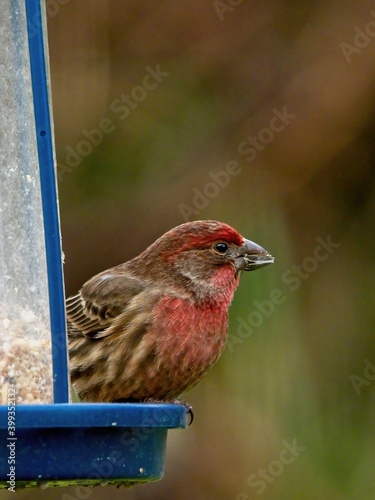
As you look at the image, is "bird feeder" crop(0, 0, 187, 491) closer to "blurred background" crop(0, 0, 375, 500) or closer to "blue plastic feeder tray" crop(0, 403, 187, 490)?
"blue plastic feeder tray" crop(0, 403, 187, 490)

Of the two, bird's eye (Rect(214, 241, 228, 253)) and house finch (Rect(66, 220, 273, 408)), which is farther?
bird's eye (Rect(214, 241, 228, 253))

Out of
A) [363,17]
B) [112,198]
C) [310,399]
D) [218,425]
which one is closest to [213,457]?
[218,425]

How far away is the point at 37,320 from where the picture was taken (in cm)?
512

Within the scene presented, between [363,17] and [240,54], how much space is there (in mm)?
1137

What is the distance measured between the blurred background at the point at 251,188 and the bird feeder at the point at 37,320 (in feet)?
12.6

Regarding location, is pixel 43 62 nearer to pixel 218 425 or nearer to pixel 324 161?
pixel 218 425

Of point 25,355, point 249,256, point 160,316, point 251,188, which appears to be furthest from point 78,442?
point 251,188

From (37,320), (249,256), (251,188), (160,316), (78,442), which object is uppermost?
(251,188)

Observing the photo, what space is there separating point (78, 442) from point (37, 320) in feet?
2.25

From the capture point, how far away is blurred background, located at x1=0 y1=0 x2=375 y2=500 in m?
9.23

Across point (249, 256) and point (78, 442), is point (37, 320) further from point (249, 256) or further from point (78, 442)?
point (249, 256)

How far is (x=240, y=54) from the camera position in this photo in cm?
1070

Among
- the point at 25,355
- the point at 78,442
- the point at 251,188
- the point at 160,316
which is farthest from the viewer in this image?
the point at 251,188

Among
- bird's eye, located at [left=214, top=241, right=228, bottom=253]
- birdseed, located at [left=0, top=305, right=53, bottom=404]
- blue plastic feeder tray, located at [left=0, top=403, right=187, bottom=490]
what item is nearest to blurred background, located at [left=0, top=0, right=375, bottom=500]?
bird's eye, located at [left=214, top=241, right=228, bottom=253]
